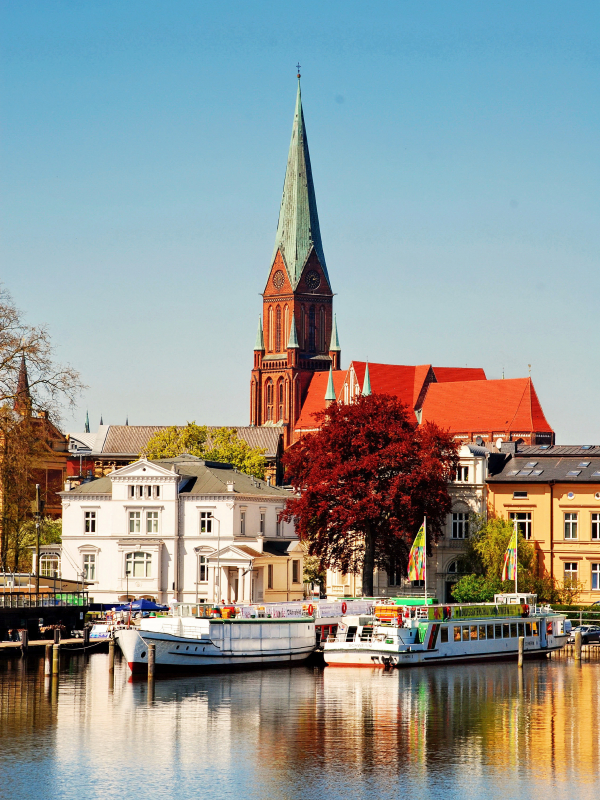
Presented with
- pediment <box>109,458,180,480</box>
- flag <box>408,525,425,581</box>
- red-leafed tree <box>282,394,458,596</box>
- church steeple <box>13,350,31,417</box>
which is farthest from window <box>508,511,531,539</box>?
church steeple <box>13,350,31,417</box>

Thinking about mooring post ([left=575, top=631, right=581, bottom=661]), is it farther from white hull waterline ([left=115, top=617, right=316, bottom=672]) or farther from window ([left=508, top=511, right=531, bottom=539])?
window ([left=508, top=511, right=531, bottom=539])

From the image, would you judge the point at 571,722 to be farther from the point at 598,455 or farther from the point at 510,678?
the point at 598,455

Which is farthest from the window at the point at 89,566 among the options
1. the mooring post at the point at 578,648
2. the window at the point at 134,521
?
the mooring post at the point at 578,648

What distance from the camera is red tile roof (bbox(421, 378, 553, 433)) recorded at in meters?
184

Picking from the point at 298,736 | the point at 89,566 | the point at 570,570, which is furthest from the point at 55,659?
the point at 570,570

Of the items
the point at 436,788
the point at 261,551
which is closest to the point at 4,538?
the point at 261,551

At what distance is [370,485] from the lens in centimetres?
9194

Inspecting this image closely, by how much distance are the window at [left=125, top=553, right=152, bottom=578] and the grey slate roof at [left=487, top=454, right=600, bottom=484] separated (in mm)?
24946

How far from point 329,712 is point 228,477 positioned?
161ft

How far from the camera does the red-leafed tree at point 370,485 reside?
301 ft

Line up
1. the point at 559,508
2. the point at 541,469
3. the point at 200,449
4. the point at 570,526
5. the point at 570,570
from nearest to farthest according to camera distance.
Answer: the point at 570,570
the point at 570,526
the point at 559,508
the point at 541,469
the point at 200,449

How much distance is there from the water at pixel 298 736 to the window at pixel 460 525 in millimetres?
30396

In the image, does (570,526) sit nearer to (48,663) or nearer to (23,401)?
(23,401)

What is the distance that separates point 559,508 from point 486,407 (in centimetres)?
9232
